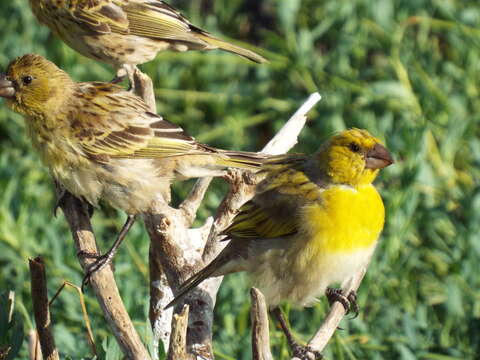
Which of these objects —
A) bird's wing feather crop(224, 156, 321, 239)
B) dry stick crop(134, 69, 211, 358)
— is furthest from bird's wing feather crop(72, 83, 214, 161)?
bird's wing feather crop(224, 156, 321, 239)

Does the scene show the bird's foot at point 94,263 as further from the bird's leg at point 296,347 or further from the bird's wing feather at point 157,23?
the bird's wing feather at point 157,23

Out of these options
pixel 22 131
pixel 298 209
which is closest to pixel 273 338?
pixel 298 209

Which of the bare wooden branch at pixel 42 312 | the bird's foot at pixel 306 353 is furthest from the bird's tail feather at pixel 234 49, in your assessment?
the bare wooden branch at pixel 42 312

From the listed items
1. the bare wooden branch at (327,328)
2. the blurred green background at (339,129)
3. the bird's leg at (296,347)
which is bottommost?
the blurred green background at (339,129)

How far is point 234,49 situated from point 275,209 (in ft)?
6.25

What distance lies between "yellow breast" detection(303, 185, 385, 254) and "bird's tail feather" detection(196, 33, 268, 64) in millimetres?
1837

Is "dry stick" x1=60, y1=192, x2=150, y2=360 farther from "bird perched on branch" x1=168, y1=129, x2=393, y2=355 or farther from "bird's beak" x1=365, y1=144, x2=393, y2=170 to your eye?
Result: "bird's beak" x1=365, y1=144, x2=393, y2=170

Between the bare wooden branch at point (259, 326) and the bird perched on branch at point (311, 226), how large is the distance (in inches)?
22.8

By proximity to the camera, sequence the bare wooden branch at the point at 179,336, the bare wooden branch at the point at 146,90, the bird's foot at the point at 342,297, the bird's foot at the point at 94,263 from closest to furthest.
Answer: the bare wooden branch at the point at 179,336 → the bird's foot at the point at 94,263 → the bird's foot at the point at 342,297 → the bare wooden branch at the point at 146,90

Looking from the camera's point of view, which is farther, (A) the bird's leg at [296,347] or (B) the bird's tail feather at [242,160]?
(B) the bird's tail feather at [242,160]

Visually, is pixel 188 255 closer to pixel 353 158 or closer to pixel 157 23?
pixel 353 158

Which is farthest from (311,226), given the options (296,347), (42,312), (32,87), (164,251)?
(32,87)

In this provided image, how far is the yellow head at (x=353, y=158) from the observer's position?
13.9 feet

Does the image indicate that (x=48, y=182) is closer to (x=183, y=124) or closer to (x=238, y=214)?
(x=183, y=124)
